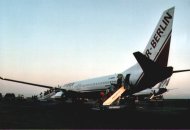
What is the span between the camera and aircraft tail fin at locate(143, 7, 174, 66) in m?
22.7

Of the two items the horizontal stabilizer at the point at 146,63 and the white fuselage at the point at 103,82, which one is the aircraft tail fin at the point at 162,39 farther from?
the white fuselage at the point at 103,82

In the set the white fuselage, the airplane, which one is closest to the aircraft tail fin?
the airplane

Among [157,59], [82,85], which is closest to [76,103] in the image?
[82,85]

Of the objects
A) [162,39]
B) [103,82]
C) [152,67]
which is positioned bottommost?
[103,82]

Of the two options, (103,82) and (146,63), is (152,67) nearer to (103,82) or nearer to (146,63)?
(146,63)

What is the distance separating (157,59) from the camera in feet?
75.8

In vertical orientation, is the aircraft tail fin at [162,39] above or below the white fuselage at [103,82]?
above

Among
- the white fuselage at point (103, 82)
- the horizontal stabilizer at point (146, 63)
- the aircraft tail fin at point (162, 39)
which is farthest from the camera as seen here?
the white fuselage at point (103, 82)

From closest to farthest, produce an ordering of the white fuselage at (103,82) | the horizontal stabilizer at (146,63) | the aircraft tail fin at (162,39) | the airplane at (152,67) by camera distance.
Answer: the horizontal stabilizer at (146,63) → the airplane at (152,67) → the aircraft tail fin at (162,39) → the white fuselage at (103,82)

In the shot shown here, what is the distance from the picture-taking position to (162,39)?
23.1 metres

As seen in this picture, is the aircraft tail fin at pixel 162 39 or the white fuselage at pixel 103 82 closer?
the aircraft tail fin at pixel 162 39

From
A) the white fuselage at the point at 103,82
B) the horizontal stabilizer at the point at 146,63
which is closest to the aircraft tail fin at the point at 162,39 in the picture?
the horizontal stabilizer at the point at 146,63

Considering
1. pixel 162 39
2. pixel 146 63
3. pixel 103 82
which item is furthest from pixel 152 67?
pixel 103 82

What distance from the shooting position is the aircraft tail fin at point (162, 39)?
22.7 m
